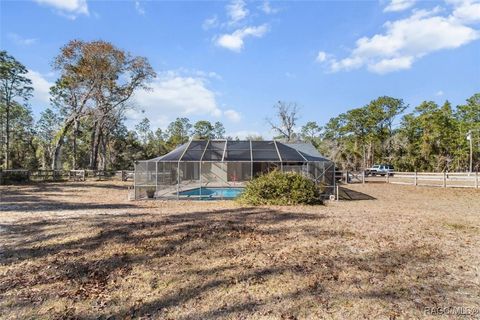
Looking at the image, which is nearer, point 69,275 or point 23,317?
point 23,317

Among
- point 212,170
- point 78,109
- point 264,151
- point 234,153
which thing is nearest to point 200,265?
point 234,153

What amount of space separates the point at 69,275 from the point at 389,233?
5892 mm

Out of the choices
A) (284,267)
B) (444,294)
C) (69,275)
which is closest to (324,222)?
(284,267)

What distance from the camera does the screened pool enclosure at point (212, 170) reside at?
1421cm

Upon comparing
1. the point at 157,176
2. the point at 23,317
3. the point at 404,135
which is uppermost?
the point at 404,135

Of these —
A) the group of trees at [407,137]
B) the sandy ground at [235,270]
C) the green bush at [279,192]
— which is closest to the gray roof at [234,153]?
the green bush at [279,192]

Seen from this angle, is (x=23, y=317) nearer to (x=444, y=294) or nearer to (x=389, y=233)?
(x=444, y=294)

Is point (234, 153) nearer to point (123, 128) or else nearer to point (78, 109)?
point (78, 109)

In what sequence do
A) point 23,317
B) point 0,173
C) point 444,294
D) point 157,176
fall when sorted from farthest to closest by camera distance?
point 0,173 < point 157,176 < point 444,294 < point 23,317

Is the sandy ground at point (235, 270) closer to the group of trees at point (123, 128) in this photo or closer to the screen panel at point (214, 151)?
the screen panel at point (214, 151)

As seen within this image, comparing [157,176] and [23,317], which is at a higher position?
[157,176]

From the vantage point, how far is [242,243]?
586 centimetres

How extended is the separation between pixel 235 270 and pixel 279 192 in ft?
23.1

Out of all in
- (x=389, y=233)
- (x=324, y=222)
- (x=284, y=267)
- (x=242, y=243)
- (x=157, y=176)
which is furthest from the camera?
(x=157, y=176)
